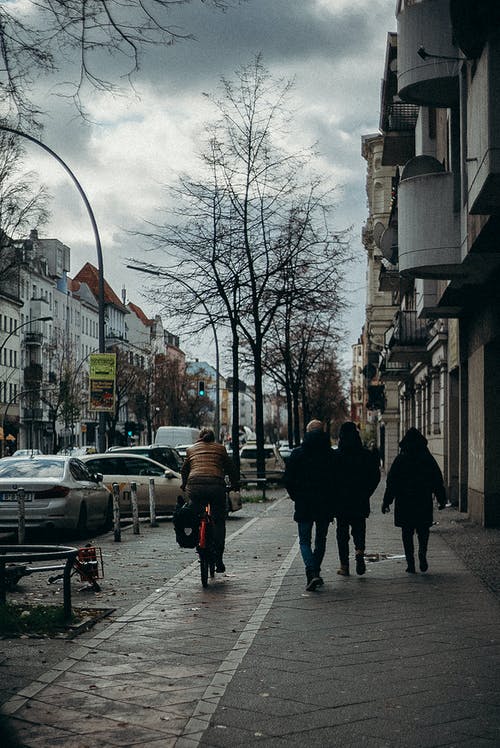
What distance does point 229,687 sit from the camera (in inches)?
305

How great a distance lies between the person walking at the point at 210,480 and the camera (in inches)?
559

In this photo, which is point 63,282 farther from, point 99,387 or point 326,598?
point 326,598

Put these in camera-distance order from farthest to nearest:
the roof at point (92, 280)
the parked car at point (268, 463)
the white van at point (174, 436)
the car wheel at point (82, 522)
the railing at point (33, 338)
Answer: the roof at point (92, 280) < the railing at point (33, 338) < the white van at point (174, 436) < the parked car at point (268, 463) < the car wheel at point (82, 522)

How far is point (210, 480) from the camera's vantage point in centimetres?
1426

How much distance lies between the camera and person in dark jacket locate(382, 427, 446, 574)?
14.6 m

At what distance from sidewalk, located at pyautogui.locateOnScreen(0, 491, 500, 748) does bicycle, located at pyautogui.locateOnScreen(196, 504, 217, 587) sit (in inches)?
8.5

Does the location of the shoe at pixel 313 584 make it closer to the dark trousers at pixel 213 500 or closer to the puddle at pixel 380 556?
the dark trousers at pixel 213 500

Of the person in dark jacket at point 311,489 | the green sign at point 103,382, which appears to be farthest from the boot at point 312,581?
the green sign at point 103,382

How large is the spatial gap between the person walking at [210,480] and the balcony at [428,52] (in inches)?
261

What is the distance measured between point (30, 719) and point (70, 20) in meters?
5.48

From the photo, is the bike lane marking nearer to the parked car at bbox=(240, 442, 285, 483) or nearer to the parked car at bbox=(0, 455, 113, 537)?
the parked car at bbox=(0, 455, 113, 537)

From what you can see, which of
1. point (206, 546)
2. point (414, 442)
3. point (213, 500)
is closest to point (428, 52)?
point (414, 442)

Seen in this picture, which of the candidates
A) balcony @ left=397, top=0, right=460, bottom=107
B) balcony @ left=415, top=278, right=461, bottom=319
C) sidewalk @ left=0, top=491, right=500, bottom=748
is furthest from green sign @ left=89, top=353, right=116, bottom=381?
sidewalk @ left=0, top=491, right=500, bottom=748

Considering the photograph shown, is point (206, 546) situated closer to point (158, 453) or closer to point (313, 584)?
point (313, 584)
